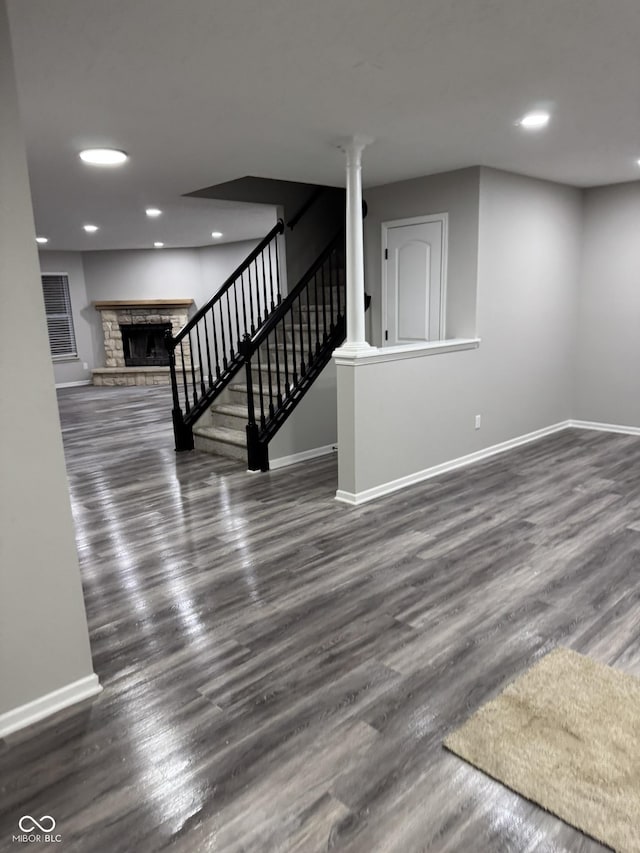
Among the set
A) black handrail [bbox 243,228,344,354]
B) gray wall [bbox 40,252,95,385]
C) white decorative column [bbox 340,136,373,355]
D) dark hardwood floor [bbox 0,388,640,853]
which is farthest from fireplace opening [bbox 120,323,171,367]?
white decorative column [bbox 340,136,373,355]

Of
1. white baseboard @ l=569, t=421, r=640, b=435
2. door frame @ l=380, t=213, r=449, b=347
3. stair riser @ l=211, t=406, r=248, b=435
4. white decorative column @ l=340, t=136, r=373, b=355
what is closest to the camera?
white decorative column @ l=340, t=136, r=373, b=355

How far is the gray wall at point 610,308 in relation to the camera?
5.81m

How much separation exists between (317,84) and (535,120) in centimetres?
146

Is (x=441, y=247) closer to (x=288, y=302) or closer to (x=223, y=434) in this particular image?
(x=288, y=302)

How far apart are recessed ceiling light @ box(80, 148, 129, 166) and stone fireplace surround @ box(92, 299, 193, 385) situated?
712cm

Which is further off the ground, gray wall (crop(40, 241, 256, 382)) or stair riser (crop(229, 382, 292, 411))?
gray wall (crop(40, 241, 256, 382))

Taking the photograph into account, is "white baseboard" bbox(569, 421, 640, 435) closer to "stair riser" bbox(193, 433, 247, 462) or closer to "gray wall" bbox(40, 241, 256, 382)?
"stair riser" bbox(193, 433, 247, 462)

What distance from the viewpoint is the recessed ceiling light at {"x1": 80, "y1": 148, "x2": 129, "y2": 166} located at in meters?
3.80

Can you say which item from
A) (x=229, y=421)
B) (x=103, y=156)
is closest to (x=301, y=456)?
(x=229, y=421)

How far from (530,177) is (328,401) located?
8.86 ft

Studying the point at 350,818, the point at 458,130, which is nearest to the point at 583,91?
the point at 458,130

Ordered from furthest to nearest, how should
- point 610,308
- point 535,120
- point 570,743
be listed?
point 610,308, point 535,120, point 570,743

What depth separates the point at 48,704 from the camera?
2172 mm

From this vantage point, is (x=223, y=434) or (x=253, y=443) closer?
(x=253, y=443)
